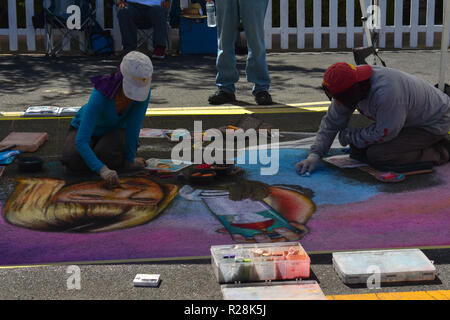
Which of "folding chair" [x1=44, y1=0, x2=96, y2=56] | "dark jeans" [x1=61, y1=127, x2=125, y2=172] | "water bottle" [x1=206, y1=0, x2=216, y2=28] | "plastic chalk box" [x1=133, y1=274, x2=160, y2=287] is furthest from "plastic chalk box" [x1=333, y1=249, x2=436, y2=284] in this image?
"folding chair" [x1=44, y1=0, x2=96, y2=56]

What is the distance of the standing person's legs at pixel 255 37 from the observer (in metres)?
6.50

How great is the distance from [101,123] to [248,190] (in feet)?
3.41

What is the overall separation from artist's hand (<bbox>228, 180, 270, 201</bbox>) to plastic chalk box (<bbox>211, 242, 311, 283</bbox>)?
101 cm

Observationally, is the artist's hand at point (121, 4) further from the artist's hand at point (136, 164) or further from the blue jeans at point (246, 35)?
the artist's hand at point (136, 164)

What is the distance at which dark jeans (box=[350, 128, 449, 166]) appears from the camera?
4.70 metres

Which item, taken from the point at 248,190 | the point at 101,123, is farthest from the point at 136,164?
the point at 248,190

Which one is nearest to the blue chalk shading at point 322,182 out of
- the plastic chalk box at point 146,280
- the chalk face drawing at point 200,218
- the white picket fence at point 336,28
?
the chalk face drawing at point 200,218

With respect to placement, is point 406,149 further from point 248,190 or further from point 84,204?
point 84,204

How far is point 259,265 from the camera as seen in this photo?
3.14 metres

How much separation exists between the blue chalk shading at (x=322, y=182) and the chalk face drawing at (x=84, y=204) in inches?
25.3

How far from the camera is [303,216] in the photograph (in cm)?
398

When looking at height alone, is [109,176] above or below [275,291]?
above

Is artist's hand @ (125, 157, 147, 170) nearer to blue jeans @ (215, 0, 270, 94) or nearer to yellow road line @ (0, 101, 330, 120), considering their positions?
yellow road line @ (0, 101, 330, 120)

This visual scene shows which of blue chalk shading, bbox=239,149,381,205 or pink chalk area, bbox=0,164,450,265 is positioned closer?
pink chalk area, bbox=0,164,450,265
